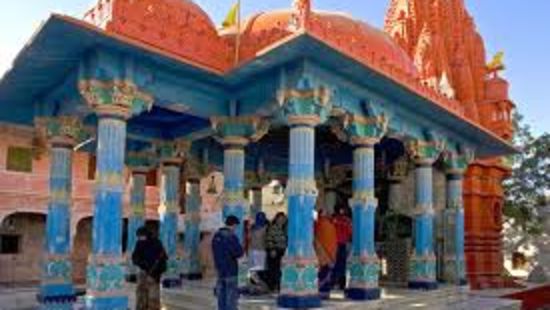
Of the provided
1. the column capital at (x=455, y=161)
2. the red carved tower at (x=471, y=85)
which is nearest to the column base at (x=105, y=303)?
the column capital at (x=455, y=161)

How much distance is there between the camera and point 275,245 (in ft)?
30.9

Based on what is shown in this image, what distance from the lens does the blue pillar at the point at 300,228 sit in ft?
25.3

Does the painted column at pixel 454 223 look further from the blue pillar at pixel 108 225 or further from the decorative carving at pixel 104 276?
the decorative carving at pixel 104 276

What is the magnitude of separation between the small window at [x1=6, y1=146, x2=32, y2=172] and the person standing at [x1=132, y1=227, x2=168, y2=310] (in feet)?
39.2

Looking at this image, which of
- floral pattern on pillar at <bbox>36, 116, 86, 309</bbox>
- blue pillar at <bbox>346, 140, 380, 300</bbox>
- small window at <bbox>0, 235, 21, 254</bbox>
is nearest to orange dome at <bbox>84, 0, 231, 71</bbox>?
floral pattern on pillar at <bbox>36, 116, 86, 309</bbox>

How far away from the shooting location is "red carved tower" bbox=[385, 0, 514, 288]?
50.3ft

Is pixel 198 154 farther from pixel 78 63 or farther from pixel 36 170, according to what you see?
pixel 36 170

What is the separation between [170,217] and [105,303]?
4233 mm

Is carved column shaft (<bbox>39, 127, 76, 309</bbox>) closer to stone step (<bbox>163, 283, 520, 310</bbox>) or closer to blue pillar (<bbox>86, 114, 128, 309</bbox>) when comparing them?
stone step (<bbox>163, 283, 520, 310</bbox>)

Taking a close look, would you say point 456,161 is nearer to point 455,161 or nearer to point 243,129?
point 455,161

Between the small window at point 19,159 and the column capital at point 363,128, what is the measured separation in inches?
505

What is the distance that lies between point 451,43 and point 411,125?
7135 mm

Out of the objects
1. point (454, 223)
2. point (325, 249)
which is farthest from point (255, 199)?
point (325, 249)

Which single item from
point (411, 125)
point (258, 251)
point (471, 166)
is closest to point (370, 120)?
point (411, 125)
